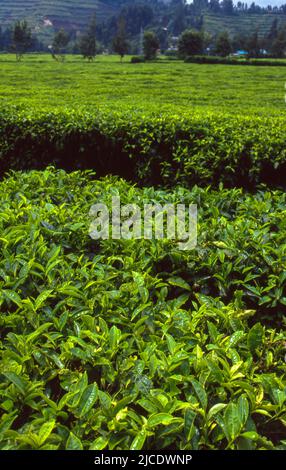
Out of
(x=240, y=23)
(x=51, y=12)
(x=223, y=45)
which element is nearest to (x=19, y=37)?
(x=223, y=45)

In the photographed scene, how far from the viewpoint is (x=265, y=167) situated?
541 cm

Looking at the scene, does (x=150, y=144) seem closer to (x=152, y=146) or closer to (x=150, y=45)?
(x=152, y=146)

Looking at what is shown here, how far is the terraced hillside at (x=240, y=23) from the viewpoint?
4833 inches

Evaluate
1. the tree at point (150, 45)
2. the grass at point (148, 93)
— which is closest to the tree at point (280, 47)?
the tree at point (150, 45)

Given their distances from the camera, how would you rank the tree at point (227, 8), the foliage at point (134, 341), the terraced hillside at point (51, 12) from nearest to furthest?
the foliage at point (134, 341) → the terraced hillside at point (51, 12) → the tree at point (227, 8)

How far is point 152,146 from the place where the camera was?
6062mm

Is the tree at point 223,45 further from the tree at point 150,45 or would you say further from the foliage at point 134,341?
the foliage at point 134,341

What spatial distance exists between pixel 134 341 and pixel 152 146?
4.52m

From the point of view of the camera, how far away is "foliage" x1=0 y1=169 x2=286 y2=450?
4.72 feet

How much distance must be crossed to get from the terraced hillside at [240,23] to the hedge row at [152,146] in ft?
411

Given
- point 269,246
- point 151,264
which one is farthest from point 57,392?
point 269,246

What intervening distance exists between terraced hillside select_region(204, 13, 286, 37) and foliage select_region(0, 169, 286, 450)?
12947 cm

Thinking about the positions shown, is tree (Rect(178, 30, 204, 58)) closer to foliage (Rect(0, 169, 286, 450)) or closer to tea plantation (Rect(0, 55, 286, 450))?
tea plantation (Rect(0, 55, 286, 450))
